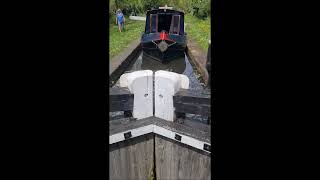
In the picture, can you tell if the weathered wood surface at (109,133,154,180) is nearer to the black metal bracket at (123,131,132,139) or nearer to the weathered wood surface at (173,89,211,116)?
the black metal bracket at (123,131,132,139)

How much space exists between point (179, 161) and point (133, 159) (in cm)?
27

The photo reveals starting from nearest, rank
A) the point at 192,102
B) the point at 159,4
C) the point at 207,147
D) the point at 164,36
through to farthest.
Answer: the point at 207,147 < the point at 192,102 < the point at 164,36 < the point at 159,4

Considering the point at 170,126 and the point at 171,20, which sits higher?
the point at 171,20

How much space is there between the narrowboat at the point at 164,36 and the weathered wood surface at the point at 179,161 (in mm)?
7386

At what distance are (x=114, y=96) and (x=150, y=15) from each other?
8265 mm

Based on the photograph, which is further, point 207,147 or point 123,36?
point 123,36

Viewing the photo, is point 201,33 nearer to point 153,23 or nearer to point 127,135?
point 153,23

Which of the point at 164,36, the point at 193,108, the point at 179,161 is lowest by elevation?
the point at 179,161

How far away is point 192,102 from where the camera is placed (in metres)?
1.81

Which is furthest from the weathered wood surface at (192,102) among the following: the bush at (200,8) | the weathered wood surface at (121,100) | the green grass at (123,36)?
the bush at (200,8)

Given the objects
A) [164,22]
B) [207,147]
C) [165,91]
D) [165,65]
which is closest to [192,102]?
[165,91]

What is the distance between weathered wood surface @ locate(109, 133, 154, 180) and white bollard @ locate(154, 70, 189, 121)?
147 mm
